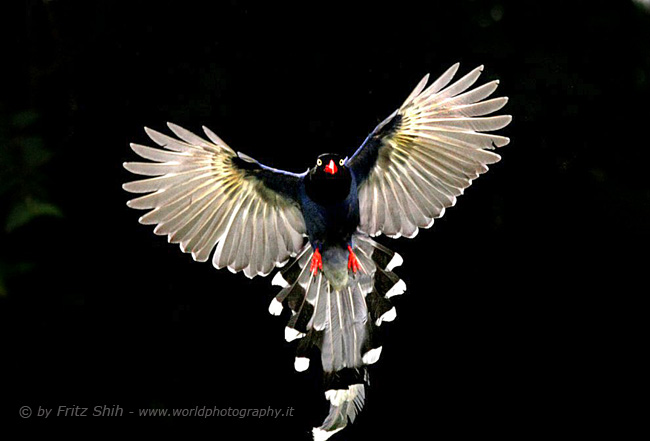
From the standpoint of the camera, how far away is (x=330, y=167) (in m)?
1.37

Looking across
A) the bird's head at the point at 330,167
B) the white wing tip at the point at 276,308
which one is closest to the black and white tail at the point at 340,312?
the white wing tip at the point at 276,308

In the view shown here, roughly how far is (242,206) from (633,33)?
1269mm

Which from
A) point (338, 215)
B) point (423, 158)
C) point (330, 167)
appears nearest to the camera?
point (330, 167)

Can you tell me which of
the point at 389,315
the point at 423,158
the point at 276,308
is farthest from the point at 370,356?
the point at 423,158

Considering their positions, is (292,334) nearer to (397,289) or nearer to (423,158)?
(397,289)

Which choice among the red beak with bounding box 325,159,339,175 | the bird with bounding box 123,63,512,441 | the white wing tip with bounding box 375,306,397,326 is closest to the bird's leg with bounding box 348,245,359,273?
the bird with bounding box 123,63,512,441

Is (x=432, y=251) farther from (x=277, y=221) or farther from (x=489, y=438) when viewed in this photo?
(x=277, y=221)

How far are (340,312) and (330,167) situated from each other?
34cm

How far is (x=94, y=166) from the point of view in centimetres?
203

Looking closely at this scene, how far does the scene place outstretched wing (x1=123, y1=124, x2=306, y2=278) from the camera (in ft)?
4.83

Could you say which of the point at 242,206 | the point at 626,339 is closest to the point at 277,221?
the point at 242,206

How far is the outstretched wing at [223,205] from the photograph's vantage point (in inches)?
57.9

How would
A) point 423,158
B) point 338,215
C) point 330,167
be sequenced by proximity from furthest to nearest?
1. point 423,158
2. point 338,215
3. point 330,167

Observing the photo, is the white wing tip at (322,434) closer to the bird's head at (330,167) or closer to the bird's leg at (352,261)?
the bird's leg at (352,261)
